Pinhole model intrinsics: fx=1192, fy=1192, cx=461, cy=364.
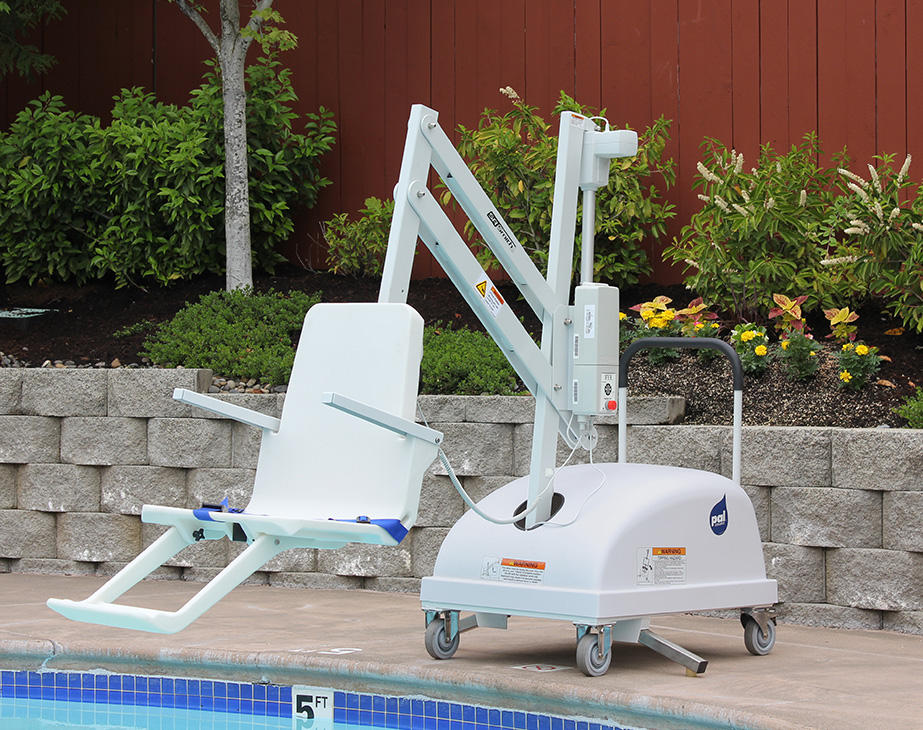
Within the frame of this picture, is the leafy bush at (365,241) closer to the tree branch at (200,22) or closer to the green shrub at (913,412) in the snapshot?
the tree branch at (200,22)

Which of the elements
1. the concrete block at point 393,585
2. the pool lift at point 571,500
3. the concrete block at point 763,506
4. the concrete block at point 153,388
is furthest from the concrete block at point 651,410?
the concrete block at point 153,388

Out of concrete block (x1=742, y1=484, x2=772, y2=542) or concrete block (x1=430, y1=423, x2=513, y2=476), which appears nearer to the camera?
concrete block (x1=742, y1=484, x2=772, y2=542)

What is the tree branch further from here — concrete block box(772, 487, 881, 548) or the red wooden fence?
concrete block box(772, 487, 881, 548)

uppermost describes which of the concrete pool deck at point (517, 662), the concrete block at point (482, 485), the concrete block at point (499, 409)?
the concrete block at point (499, 409)

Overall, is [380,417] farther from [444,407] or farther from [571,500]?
[444,407]

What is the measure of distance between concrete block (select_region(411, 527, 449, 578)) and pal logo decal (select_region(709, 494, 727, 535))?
179 centimetres

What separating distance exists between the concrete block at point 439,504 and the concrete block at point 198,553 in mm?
1066

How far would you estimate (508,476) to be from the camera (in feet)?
17.7

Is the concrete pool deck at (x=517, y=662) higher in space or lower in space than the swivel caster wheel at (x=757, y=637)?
lower

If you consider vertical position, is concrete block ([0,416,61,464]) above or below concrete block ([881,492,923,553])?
above

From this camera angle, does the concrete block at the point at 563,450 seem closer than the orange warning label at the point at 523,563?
No

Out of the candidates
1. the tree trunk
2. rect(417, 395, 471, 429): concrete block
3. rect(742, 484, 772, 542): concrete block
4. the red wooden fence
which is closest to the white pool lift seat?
rect(417, 395, 471, 429): concrete block

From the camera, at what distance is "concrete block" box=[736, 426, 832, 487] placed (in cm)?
479

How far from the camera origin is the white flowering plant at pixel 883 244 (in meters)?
5.43
